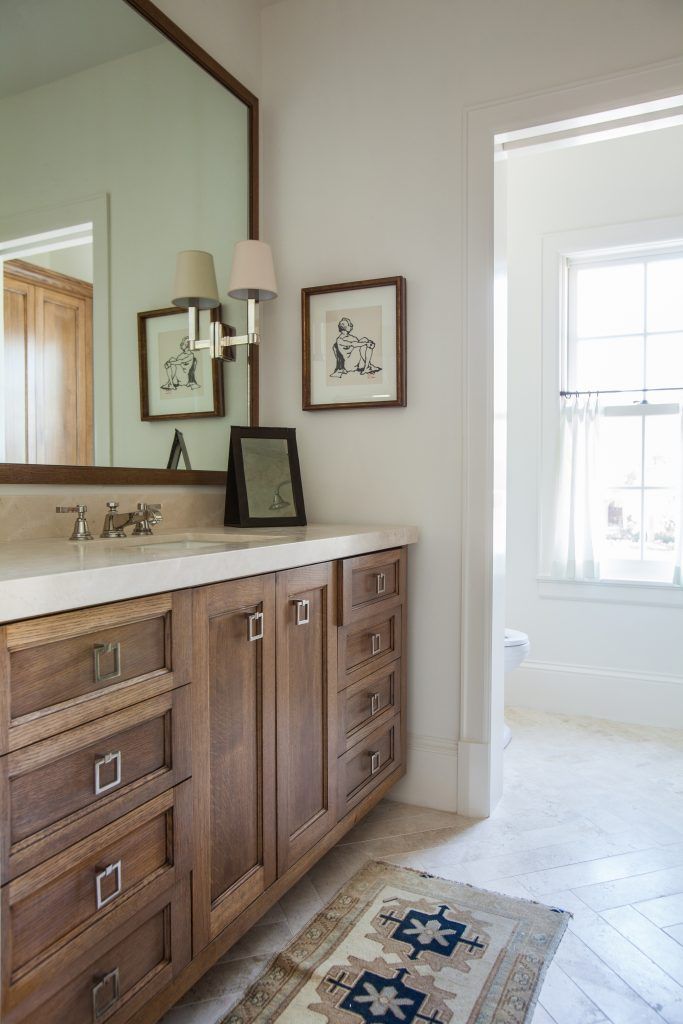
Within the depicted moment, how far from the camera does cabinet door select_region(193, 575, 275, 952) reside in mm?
1291

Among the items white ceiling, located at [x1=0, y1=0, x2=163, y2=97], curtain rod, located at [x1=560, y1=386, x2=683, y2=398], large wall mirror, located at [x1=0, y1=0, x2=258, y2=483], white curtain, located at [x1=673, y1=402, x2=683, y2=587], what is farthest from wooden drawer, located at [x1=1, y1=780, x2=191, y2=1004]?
curtain rod, located at [x1=560, y1=386, x2=683, y2=398]

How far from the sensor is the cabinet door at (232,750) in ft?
4.24

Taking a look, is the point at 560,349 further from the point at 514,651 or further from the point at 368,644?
the point at 368,644

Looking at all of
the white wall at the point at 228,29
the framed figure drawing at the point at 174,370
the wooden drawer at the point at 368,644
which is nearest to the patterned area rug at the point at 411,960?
the wooden drawer at the point at 368,644

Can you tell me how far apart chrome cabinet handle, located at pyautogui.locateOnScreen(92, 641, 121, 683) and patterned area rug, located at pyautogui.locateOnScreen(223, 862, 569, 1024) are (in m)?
0.79

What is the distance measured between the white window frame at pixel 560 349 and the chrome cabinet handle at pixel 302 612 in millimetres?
2014

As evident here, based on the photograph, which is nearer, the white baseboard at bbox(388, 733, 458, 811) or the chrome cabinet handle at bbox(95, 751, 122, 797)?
the chrome cabinet handle at bbox(95, 751, 122, 797)

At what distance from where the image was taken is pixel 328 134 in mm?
2467

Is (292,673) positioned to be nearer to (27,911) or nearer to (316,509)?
(27,911)

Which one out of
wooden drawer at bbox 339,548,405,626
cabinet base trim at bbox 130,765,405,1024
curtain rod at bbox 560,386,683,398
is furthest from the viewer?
curtain rod at bbox 560,386,683,398

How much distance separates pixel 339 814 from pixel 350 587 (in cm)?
59

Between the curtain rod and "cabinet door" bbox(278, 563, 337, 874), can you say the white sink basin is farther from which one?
the curtain rod

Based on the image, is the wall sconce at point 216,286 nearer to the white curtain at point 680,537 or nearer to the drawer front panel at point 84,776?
the drawer front panel at point 84,776

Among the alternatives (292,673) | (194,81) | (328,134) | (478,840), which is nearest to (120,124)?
(194,81)
